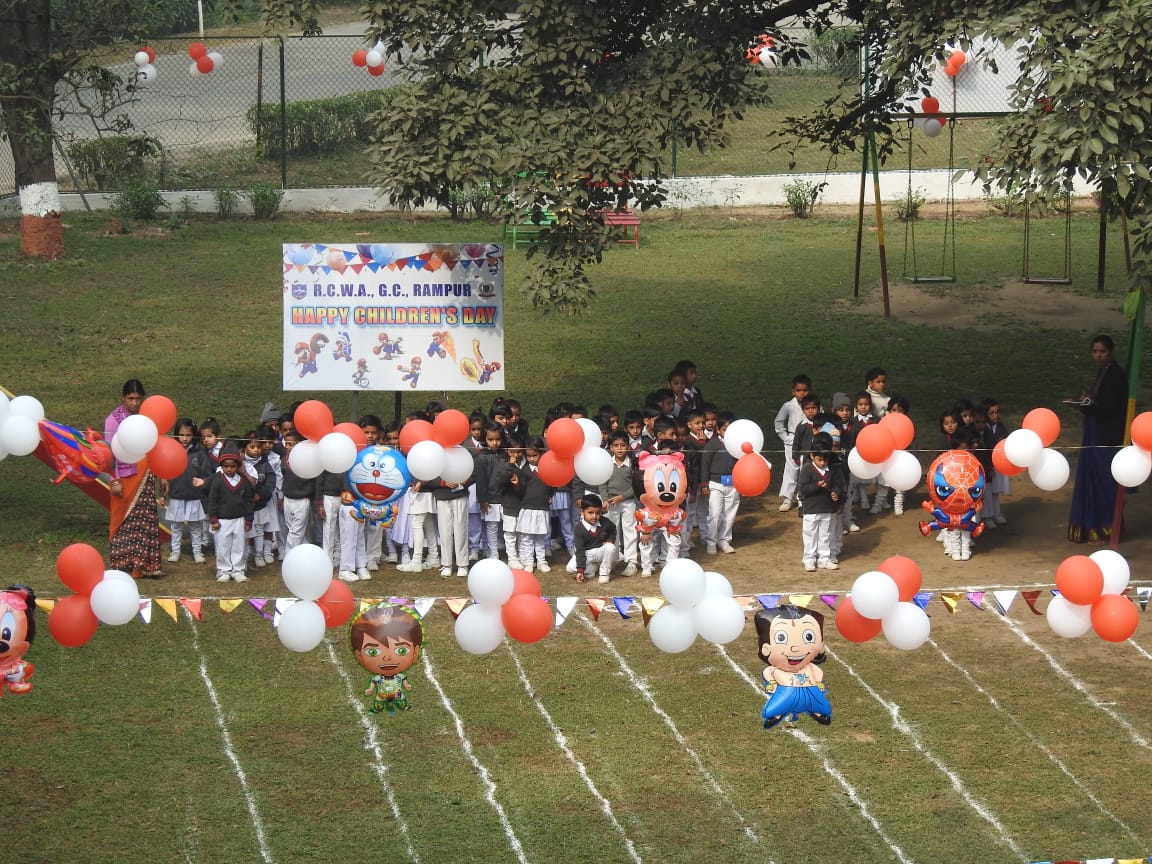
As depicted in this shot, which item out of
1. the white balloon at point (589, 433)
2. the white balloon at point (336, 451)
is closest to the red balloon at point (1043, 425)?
the white balloon at point (589, 433)

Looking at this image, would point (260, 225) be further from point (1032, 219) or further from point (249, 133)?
point (1032, 219)

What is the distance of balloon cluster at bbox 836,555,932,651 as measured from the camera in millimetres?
8734

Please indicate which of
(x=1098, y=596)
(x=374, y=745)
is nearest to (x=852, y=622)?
(x=1098, y=596)

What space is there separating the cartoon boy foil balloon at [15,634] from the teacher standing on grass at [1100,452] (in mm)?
9184

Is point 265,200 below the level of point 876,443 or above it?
above

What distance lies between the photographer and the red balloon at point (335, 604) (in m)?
9.09

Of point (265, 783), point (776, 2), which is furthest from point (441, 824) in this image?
point (776, 2)

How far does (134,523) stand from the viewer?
44.9 ft

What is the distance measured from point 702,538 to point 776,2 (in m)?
5.33

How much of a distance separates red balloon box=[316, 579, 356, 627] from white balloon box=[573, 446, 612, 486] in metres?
1.76

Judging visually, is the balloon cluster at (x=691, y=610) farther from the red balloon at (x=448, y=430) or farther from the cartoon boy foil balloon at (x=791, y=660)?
the red balloon at (x=448, y=430)

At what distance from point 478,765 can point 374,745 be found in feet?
2.51

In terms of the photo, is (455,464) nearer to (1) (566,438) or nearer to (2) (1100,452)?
(1) (566,438)

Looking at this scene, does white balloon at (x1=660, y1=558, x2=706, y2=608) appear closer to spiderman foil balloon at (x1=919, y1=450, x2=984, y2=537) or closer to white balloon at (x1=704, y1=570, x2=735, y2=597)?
A: white balloon at (x1=704, y1=570, x2=735, y2=597)
